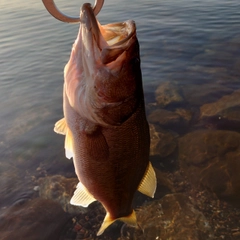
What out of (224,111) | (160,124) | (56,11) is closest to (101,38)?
(56,11)

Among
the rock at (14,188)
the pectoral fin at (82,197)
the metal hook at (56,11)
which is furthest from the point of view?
the rock at (14,188)

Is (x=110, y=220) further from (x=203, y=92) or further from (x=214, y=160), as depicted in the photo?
(x=203, y=92)

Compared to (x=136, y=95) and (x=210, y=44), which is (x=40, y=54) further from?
(x=136, y=95)

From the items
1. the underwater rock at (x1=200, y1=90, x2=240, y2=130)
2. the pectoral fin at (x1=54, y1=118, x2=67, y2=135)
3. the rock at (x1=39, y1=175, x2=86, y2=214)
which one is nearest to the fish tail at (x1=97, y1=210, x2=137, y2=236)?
the pectoral fin at (x1=54, y1=118, x2=67, y2=135)

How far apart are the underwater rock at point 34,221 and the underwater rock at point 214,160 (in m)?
2.37

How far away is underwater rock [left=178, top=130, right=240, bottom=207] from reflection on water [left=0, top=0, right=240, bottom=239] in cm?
2

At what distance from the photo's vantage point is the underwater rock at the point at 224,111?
278 inches

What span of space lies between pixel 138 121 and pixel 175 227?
2929 mm

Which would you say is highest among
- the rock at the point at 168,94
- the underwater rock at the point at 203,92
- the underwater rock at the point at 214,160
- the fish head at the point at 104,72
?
the fish head at the point at 104,72

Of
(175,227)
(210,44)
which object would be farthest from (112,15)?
(175,227)

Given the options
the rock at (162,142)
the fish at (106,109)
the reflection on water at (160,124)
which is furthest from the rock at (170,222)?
the fish at (106,109)

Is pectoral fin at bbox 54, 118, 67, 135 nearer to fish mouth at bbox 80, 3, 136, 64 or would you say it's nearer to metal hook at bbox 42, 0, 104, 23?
fish mouth at bbox 80, 3, 136, 64

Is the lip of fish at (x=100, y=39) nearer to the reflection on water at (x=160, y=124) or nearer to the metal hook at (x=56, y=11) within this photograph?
the metal hook at (x=56, y=11)

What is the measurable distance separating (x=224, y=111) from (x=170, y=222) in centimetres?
337
